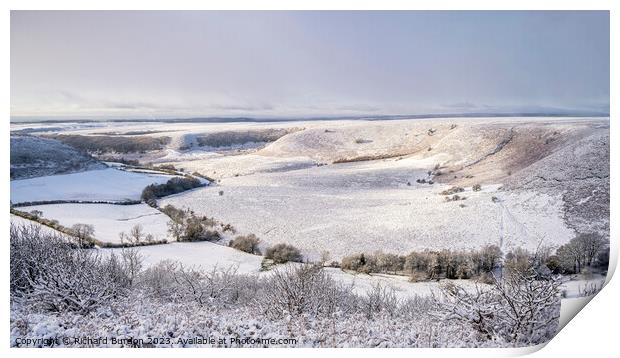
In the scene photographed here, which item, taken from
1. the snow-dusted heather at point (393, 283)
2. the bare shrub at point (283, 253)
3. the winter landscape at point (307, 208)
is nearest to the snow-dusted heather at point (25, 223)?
the winter landscape at point (307, 208)

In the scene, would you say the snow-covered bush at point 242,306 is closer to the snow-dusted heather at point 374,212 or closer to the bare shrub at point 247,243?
the bare shrub at point 247,243

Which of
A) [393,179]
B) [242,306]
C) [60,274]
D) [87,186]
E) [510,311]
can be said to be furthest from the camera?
[393,179]

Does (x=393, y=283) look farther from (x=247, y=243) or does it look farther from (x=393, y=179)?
(x=247, y=243)

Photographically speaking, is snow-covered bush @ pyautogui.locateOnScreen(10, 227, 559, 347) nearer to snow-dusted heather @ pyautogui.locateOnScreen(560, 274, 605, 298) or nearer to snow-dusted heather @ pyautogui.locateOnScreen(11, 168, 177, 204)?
snow-dusted heather @ pyautogui.locateOnScreen(560, 274, 605, 298)

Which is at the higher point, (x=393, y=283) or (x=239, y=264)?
(x=239, y=264)

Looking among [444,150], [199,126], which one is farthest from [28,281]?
[444,150]

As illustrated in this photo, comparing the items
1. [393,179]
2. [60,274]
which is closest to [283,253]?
[393,179]
